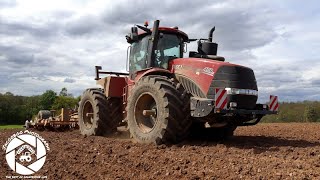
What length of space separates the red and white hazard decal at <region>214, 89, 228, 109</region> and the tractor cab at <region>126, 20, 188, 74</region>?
209 cm

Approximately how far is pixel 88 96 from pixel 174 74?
3630mm

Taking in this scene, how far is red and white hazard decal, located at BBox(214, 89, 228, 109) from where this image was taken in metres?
7.43

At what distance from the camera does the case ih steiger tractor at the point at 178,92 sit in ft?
Result: 25.2

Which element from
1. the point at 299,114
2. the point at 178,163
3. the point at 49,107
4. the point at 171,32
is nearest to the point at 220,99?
the point at 178,163

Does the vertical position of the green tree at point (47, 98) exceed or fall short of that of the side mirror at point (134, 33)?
it falls short

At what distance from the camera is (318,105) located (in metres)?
25.7

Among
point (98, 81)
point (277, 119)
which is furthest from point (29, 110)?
point (98, 81)

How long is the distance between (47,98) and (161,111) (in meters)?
35.3

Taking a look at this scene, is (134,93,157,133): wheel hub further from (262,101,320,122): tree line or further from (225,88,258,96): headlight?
(262,101,320,122): tree line

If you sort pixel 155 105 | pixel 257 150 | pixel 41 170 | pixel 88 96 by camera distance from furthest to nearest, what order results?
1. pixel 88 96
2. pixel 155 105
3. pixel 257 150
4. pixel 41 170

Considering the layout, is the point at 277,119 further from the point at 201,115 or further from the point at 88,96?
the point at 201,115

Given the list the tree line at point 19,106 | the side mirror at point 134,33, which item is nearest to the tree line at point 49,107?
the tree line at point 19,106

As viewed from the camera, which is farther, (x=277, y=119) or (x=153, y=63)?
(x=277, y=119)

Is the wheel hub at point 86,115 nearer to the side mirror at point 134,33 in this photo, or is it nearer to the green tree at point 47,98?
the side mirror at point 134,33
